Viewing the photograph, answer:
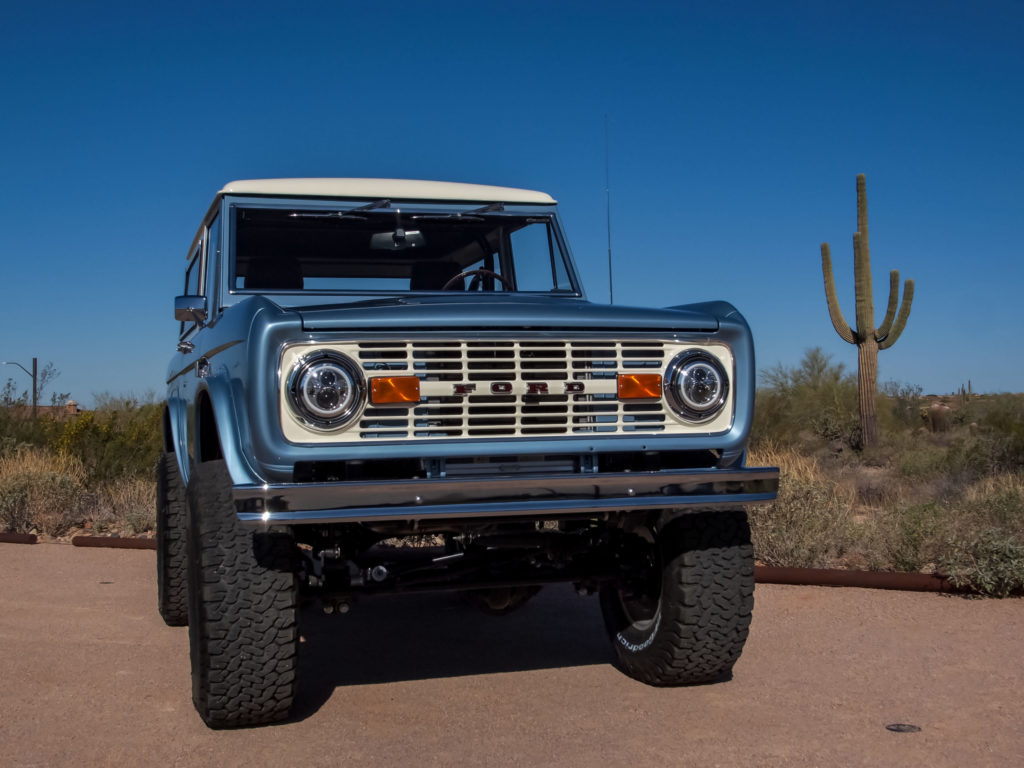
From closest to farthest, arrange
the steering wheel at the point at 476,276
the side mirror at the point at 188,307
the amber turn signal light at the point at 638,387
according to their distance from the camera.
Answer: the amber turn signal light at the point at 638,387
the side mirror at the point at 188,307
the steering wheel at the point at 476,276

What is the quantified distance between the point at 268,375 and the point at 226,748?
1.32 metres

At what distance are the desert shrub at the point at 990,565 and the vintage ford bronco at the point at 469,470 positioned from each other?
96.0 inches

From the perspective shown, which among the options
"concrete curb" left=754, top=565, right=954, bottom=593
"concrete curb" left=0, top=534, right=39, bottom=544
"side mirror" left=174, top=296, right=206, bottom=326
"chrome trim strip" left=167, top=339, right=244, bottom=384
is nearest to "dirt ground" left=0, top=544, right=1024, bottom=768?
"concrete curb" left=754, top=565, right=954, bottom=593

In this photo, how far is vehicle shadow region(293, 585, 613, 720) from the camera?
4844 millimetres

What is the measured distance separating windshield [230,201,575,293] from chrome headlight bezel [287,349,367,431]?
1581 millimetres

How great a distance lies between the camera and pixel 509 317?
3857 millimetres

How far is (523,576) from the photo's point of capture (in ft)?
14.3

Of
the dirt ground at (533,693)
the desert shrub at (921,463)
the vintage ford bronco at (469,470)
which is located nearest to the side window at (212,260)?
the vintage ford bronco at (469,470)

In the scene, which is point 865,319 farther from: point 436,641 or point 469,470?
point 469,470

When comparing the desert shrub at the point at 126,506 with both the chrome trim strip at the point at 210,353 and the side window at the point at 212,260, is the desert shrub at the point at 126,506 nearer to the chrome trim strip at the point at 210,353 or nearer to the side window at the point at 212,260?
the chrome trim strip at the point at 210,353

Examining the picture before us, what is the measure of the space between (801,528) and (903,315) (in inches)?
360

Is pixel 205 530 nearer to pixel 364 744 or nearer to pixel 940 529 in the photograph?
pixel 364 744

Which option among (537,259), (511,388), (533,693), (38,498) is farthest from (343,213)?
(38,498)

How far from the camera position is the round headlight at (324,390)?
12.0ft
